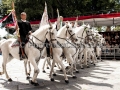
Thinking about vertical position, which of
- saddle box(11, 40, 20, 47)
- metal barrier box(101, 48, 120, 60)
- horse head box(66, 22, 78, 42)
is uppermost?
horse head box(66, 22, 78, 42)

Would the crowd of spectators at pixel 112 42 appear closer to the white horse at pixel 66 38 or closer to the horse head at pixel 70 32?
the white horse at pixel 66 38

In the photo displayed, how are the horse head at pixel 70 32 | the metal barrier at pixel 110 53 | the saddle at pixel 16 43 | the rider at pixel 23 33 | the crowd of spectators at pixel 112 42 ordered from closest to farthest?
the rider at pixel 23 33
the saddle at pixel 16 43
the horse head at pixel 70 32
the metal barrier at pixel 110 53
the crowd of spectators at pixel 112 42

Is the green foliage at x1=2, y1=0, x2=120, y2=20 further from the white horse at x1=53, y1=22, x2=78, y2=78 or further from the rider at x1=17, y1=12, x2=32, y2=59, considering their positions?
the rider at x1=17, y1=12, x2=32, y2=59

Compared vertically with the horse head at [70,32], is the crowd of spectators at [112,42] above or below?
below

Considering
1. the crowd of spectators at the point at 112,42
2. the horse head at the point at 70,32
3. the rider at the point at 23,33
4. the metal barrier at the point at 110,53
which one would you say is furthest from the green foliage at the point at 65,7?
the rider at the point at 23,33

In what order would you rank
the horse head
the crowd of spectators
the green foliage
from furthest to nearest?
the green foliage < the crowd of spectators < the horse head

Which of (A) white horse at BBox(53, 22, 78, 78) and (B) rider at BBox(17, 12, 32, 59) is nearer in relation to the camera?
(B) rider at BBox(17, 12, 32, 59)

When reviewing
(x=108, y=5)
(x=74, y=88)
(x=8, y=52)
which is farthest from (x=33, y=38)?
(x=108, y=5)

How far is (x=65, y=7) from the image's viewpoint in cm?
2488

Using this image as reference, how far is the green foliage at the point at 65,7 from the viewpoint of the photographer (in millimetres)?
22719

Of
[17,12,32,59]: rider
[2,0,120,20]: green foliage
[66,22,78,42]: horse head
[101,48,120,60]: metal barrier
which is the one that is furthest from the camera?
[2,0,120,20]: green foliage

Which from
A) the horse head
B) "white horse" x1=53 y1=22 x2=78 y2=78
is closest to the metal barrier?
"white horse" x1=53 y1=22 x2=78 y2=78

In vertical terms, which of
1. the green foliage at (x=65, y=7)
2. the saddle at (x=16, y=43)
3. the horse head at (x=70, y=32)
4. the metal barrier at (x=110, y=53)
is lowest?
the metal barrier at (x=110, y=53)

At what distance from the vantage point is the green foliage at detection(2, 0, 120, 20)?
22.7 meters
